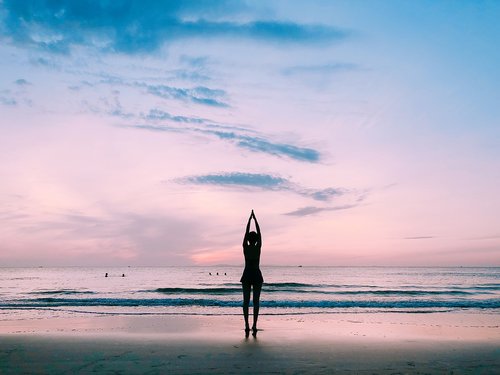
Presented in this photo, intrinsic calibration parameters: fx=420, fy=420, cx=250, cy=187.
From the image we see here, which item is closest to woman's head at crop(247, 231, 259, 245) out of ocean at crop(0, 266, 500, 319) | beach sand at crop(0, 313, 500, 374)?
beach sand at crop(0, 313, 500, 374)

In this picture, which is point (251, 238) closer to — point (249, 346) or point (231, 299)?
point (249, 346)

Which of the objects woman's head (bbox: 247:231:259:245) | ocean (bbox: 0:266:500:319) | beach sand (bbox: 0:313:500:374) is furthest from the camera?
ocean (bbox: 0:266:500:319)

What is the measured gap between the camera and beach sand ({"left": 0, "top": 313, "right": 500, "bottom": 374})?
7.13 metres

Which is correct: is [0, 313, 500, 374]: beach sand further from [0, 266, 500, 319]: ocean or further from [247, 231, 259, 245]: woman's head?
[0, 266, 500, 319]: ocean

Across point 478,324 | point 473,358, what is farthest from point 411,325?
point 473,358

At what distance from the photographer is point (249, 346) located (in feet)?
29.8

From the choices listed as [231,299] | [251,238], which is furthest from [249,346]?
[231,299]

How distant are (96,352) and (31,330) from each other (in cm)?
509

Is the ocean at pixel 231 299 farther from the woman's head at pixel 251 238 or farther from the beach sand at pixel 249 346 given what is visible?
the woman's head at pixel 251 238

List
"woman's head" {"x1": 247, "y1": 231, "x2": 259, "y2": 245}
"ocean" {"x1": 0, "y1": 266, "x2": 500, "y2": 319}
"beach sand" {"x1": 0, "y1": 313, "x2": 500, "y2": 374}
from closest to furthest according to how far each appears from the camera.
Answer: "beach sand" {"x1": 0, "y1": 313, "x2": 500, "y2": 374}
"woman's head" {"x1": 247, "y1": 231, "x2": 259, "y2": 245}
"ocean" {"x1": 0, "y1": 266, "x2": 500, "y2": 319}

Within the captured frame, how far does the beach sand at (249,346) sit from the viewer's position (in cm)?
713

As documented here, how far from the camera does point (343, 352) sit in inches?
334

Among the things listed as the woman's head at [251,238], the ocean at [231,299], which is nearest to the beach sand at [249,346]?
the woman's head at [251,238]

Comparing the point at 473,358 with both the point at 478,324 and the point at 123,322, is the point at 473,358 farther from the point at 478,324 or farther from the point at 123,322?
the point at 123,322
